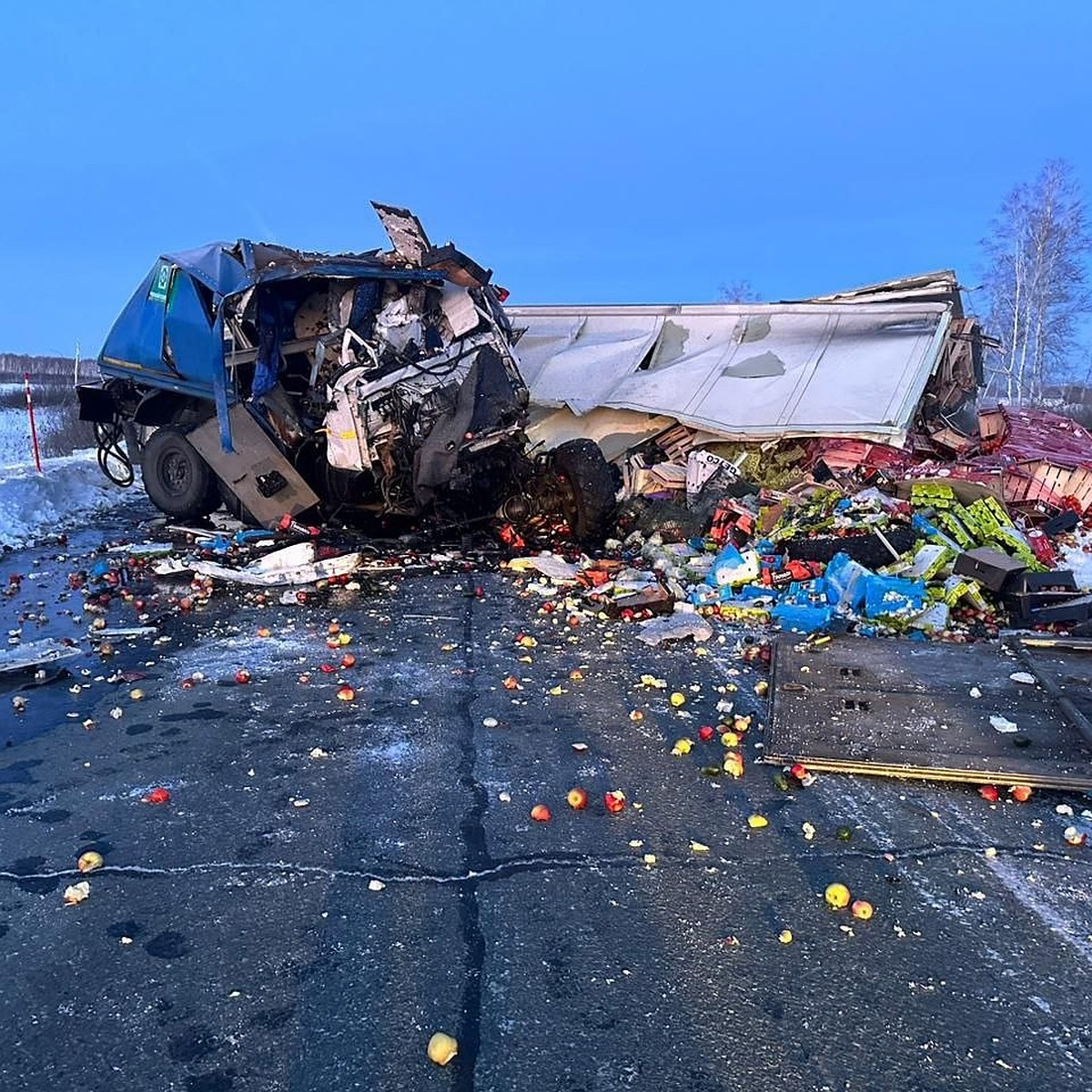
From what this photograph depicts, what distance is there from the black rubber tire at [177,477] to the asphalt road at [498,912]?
5.66 meters

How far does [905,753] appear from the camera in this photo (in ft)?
12.5

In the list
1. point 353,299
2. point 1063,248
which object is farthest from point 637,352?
point 1063,248

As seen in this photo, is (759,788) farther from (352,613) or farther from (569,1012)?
(352,613)

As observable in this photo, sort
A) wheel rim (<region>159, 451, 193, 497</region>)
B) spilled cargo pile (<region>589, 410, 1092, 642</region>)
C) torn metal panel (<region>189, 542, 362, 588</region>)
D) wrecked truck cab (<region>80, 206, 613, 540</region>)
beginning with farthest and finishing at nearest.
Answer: wheel rim (<region>159, 451, 193, 497</region>), wrecked truck cab (<region>80, 206, 613, 540</region>), torn metal panel (<region>189, 542, 362, 588</region>), spilled cargo pile (<region>589, 410, 1092, 642</region>)

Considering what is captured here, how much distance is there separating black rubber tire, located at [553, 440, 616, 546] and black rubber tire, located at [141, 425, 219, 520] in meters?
4.22

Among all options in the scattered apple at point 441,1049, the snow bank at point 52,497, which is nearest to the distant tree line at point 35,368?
the snow bank at point 52,497

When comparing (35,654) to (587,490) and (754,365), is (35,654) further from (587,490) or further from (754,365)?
(754,365)

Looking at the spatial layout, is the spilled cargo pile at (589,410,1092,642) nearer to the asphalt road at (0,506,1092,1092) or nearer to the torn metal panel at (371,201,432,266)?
the asphalt road at (0,506,1092,1092)

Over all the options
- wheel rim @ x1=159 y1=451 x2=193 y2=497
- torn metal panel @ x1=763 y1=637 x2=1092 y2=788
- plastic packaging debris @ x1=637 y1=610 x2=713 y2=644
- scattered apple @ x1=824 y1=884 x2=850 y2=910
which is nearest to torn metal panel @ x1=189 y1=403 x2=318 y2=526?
wheel rim @ x1=159 y1=451 x2=193 y2=497

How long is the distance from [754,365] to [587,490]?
15.7 ft

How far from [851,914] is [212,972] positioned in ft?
6.63

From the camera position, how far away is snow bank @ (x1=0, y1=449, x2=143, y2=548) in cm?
977

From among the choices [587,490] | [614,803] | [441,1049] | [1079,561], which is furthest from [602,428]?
[441,1049]

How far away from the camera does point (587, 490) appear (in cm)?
890
